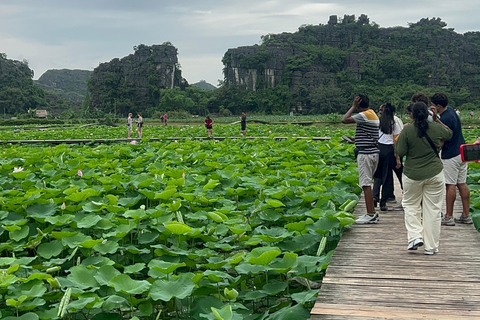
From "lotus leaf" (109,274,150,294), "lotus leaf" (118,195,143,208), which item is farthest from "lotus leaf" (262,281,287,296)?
"lotus leaf" (118,195,143,208)

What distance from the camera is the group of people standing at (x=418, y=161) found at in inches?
129

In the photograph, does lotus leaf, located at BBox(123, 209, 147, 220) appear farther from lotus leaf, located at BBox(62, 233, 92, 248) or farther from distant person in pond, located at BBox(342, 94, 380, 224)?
distant person in pond, located at BBox(342, 94, 380, 224)

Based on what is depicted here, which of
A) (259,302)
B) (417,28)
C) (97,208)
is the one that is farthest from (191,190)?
(417,28)

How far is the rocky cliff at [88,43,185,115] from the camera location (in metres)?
69.4

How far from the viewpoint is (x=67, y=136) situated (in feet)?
52.9

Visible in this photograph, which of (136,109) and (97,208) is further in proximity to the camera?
(136,109)

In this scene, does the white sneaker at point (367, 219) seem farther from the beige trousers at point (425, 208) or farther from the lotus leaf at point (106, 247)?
the lotus leaf at point (106, 247)

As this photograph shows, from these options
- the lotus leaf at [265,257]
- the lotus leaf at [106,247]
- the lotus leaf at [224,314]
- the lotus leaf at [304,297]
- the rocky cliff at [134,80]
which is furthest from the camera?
the rocky cliff at [134,80]

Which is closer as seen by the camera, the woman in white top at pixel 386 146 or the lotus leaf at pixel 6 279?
the lotus leaf at pixel 6 279

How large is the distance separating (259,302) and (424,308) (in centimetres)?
88

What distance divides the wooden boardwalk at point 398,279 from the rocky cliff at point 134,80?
66.5m

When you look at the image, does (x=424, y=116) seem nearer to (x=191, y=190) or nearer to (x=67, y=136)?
(x=191, y=190)

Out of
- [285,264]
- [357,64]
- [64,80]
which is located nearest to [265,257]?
[285,264]

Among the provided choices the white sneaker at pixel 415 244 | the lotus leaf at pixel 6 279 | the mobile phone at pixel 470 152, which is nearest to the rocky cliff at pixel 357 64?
the mobile phone at pixel 470 152
